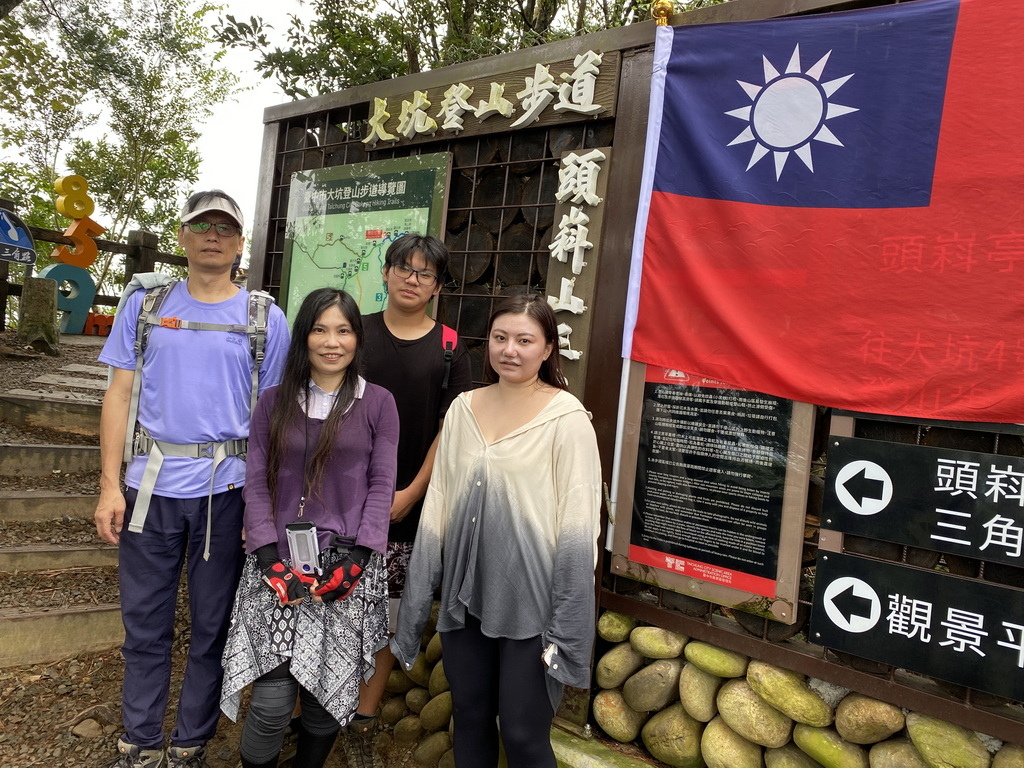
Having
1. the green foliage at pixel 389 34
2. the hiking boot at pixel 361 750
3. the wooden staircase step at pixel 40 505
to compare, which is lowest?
the hiking boot at pixel 361 750

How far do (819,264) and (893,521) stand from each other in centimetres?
95

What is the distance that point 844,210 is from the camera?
2.49 m

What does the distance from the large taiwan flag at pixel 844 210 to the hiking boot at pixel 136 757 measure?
2522 millimetres

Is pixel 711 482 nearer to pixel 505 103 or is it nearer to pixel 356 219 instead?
pixel 505 103

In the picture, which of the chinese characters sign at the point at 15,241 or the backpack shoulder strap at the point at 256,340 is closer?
the backpack shoulder strap at the point at 256,340

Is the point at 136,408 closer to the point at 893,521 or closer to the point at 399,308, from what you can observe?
the point at 399,308

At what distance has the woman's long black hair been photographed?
242 centimetres

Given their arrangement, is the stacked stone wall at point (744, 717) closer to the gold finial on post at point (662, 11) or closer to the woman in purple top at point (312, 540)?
the woman in purple top at point (312, 540)

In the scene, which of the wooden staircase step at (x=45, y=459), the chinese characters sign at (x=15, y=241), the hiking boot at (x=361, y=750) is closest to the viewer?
the hiking boot at (x=361, y=750)

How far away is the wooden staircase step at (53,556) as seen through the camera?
3.97 meters

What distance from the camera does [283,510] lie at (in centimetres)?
243

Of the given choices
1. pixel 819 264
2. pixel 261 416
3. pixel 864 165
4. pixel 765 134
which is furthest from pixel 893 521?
pixel 261 416

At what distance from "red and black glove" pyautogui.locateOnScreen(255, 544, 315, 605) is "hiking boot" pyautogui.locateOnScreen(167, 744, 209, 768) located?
90cm

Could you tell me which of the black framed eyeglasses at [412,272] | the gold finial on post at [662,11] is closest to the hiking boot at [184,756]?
the black framed eyeglasses at [412,272]
